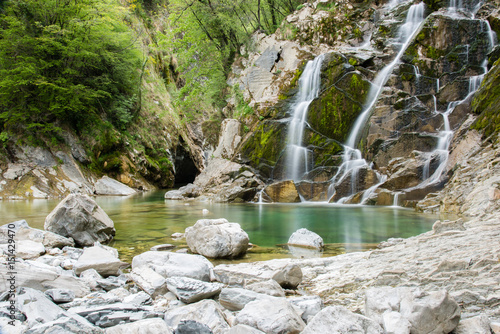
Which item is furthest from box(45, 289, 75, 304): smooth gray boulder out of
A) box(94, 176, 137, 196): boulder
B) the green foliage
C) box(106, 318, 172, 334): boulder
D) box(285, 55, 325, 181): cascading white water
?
box(94, 176, 137, 196): boulder

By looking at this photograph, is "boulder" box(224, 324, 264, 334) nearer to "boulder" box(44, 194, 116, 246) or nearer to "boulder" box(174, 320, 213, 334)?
"boulder" box(174, 320, 213, 334)

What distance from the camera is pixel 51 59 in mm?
15977

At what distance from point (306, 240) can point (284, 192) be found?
870cm

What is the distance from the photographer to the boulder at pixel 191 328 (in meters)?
2.02

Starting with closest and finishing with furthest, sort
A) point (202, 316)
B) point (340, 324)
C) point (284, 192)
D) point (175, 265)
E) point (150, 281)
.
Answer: point (340, 324), point (202, 316), point (150, 281), point (175, 265), point (284, 192)

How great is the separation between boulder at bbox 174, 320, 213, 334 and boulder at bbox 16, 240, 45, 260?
2930 millimetres

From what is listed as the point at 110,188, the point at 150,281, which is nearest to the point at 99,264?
the point at 150,281

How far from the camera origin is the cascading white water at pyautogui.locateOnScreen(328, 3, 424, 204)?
13.2 meters

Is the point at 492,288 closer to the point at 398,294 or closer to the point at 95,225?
the point at 398,294

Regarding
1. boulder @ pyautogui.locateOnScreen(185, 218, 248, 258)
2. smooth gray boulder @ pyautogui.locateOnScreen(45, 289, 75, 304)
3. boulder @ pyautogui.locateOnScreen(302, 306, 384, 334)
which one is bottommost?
boulder @ pyautogui.locateOnScreen(185, 218, 248, 258)

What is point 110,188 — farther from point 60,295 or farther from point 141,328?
point 141,328

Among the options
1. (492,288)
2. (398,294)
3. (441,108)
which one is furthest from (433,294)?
(441,108)

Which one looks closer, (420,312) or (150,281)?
(420,312)

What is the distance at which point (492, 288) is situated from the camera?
2.31 meters
